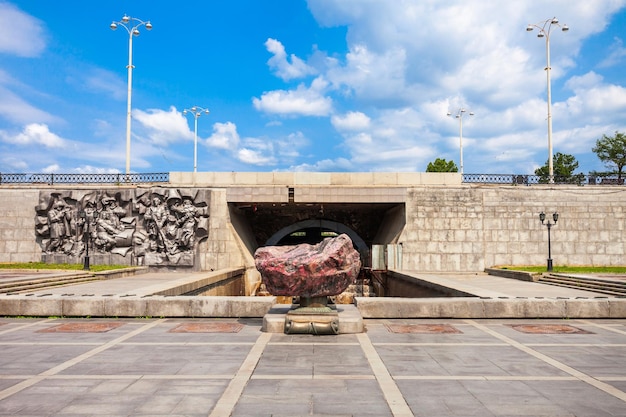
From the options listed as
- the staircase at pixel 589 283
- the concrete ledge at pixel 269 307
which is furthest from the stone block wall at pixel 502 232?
the concrete ledge at pixel 269 307

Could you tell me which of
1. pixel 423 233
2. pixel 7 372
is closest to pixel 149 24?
pixel 423 233

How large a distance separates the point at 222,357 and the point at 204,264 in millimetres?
16217

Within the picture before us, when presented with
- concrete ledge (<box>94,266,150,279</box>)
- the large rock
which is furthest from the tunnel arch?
the large rock

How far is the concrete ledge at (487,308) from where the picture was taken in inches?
360

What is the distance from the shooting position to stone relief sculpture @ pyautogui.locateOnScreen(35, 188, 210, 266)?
2147 centimetres

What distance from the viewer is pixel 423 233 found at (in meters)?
21.6

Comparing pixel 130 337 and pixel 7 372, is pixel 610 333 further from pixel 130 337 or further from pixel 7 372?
pixel 7 372

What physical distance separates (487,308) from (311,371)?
5.30 m

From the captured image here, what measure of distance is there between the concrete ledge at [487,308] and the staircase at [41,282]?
10.3 m

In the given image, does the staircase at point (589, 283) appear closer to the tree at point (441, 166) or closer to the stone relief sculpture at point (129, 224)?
the stone relief sculpture at point (129, 224)

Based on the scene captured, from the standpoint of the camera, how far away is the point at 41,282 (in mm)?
14516

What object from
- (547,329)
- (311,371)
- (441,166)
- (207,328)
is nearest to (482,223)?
(547,329)

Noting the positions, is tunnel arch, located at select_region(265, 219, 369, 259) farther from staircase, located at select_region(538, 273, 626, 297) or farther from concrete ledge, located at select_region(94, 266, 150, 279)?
staircase, located at select_region(538, 273, 626, 297)

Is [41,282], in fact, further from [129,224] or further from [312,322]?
[312,322]
